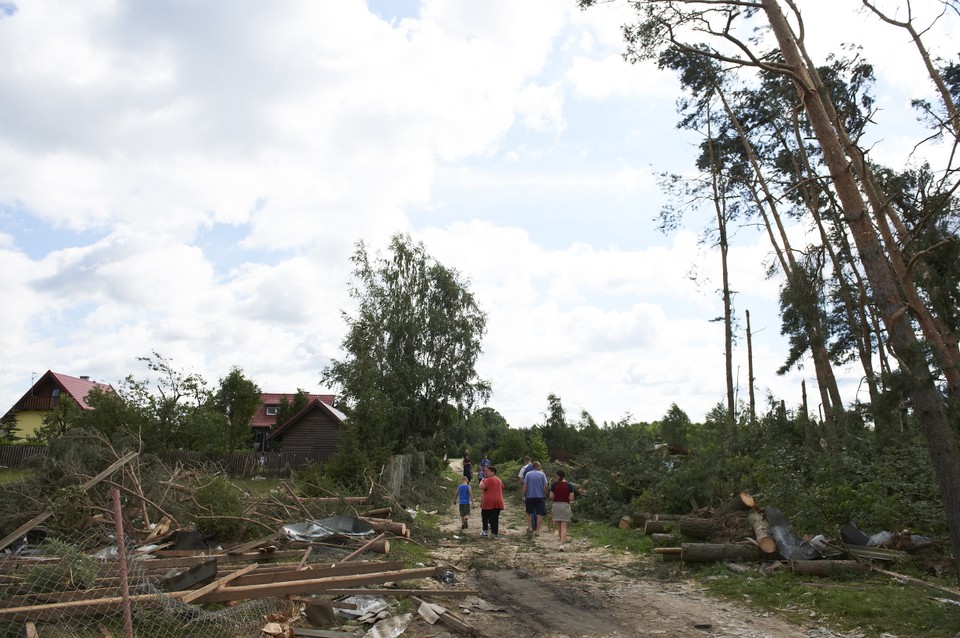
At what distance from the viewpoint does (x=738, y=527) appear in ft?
38.9

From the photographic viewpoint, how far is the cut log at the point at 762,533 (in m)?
9.99

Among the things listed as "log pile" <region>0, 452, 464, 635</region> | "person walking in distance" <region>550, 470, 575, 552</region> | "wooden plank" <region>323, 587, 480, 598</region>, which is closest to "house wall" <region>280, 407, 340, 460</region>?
"person walking in distance" <region>550, 470, 575, 552</region>

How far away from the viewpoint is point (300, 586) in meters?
6.69

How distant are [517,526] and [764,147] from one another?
47.5 feet

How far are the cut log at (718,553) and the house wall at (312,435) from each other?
30.5m

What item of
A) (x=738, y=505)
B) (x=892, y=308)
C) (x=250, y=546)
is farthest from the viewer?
(x=738, y=505)

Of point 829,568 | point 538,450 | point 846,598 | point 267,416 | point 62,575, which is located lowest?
point 846,598

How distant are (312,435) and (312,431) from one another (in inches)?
9.2

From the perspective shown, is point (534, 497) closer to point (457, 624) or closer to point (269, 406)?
point (457, 624)

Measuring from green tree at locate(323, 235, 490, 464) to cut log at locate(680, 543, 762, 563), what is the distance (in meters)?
20.6

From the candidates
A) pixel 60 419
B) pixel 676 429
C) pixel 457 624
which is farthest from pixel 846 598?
pixel 60 419

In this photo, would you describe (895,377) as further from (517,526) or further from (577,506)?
(577,506)

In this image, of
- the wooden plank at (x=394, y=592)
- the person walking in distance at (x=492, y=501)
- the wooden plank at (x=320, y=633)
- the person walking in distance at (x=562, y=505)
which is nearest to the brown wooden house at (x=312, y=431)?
the person walking in distance at (x=492, y=501)

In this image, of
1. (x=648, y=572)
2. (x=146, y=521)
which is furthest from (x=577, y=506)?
(x=146, y=521)
